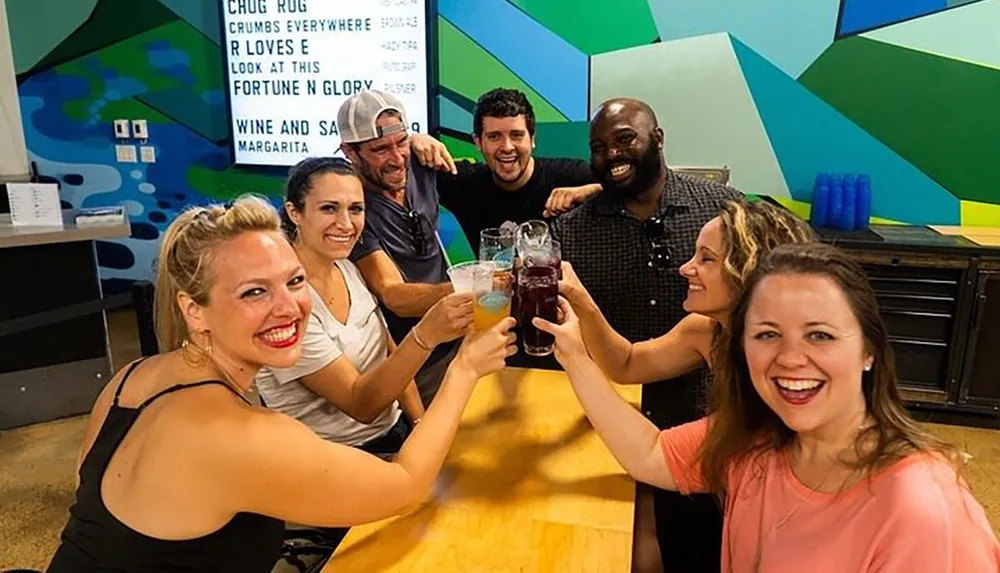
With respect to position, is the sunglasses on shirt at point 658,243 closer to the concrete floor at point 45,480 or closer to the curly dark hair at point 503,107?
the curly dark hair at point 503,107

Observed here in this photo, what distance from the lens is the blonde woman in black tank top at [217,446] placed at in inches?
47.8

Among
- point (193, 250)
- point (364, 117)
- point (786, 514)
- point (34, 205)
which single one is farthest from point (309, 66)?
point (786, 514)

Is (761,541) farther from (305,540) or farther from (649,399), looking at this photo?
(305,540)

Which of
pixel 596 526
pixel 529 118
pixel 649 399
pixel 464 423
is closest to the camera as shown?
pixel 596 526

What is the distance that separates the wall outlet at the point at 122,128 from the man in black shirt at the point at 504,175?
10.7 ft

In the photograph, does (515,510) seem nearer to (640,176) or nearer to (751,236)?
(751,236)

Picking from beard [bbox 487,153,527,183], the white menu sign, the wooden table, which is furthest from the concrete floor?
beard [bbox 487,153,527,183]

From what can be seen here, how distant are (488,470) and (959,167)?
3411 mm

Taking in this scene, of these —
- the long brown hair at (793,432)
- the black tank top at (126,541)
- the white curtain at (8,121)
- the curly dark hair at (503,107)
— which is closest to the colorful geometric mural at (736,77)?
the white curtain at (8,121)

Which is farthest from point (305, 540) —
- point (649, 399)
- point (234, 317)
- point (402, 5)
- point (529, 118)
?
point (402, 5)

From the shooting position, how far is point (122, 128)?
5.26 meters

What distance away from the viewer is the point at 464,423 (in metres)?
1.90

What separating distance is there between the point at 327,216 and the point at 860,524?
1438mm

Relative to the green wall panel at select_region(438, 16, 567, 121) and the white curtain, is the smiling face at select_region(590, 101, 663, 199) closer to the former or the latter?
the green wall panel at select_region(438, 16, 567, 121)
